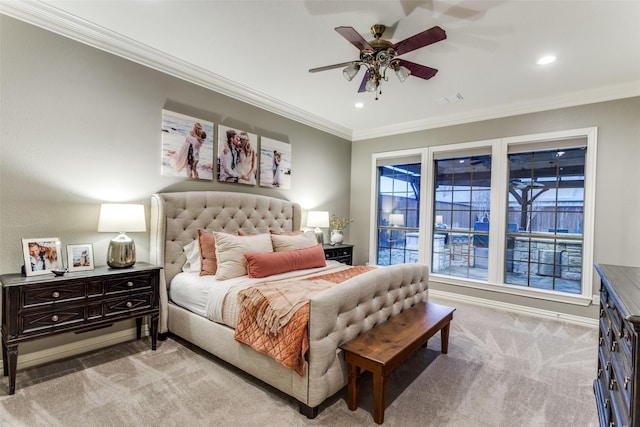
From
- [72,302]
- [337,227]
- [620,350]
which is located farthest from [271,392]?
[337,227]

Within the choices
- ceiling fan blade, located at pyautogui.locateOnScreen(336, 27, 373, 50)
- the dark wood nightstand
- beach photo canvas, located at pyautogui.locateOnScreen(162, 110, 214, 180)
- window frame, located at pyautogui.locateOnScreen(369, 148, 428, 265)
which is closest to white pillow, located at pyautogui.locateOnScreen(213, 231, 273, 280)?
beach photo canvas, located at pyautogui.locateOnScreen(162, 110, 214, 180)

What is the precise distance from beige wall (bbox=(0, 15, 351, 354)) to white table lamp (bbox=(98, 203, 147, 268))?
0.23 metres

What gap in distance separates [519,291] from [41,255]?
5.17m

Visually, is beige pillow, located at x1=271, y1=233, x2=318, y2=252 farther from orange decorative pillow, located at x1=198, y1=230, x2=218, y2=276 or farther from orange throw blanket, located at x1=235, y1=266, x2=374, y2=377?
orange throw blanket, located at x1=235, y1=266, x2=374, y2=377

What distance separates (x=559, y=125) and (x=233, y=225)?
166 inches

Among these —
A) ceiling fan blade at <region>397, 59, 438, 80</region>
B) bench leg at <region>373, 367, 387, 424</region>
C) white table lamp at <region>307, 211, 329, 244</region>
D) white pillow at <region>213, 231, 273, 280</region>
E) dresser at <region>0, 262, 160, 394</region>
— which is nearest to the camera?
bench leg at <region>373, 367, 387, 424</region>

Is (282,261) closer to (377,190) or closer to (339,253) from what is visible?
(339,253)

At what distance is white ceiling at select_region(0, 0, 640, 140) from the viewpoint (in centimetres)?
237

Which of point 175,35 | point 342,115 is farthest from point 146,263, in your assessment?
point 342,115

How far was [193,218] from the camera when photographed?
3416mm

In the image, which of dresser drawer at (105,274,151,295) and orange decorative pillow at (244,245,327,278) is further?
orange decorative pillow at (244,245,327,278)

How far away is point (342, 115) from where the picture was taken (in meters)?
4.89

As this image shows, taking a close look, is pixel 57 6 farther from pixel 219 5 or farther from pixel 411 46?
pixel 411 46

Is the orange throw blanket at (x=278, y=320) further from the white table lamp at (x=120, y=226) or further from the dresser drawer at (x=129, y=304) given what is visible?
the white table lamp at (x=120, y=226)
